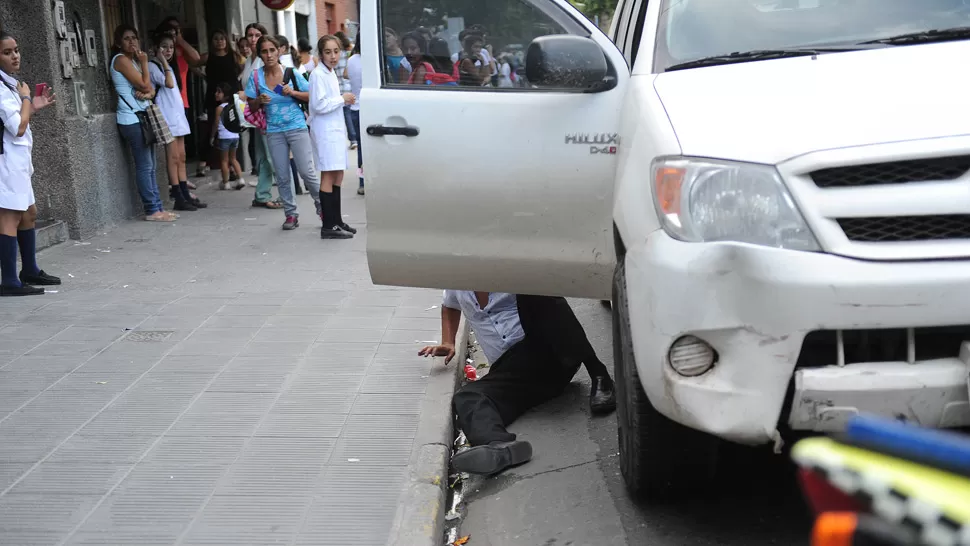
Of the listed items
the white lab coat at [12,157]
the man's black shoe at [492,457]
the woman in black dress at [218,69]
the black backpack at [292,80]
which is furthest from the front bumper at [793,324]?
the woman in black dress at [218,69]

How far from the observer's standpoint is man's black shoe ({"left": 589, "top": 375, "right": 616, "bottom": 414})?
16.6 ft

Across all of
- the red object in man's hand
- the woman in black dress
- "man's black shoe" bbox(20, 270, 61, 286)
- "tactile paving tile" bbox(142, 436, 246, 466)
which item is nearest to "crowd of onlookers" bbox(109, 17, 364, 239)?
the woman in black dress

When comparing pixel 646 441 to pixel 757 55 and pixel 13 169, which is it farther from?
pixel 13 169

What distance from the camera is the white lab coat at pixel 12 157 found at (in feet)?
Result: 22.8

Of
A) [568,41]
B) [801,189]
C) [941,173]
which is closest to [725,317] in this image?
[801,189]

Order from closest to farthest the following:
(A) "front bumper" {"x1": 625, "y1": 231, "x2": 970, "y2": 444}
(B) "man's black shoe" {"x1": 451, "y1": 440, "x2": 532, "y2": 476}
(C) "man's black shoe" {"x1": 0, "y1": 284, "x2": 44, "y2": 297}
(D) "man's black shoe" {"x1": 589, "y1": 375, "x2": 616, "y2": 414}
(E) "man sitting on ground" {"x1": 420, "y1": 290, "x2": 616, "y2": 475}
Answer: (A) "front bumper" {"x1": 625, "y1": 231, "x2": 970, "y2": 444}, (B) "man's black shoe" {"x1": 451, "y1": 440, "x2": 532, "y2": 476}, (E) "man sitting on ground" {"x1": 420, "y1": 290, "x2": 616, "y2": 475}, (D) "man's black shoe" {"x1": 589, "y1": 375, "x2": 616, "y2": 414}, (C) "man's black shoe" {"x1": 0, "y1": 284, "x2": 44, "y2": 297}

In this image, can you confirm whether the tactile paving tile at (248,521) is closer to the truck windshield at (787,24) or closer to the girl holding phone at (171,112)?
the truck windshield at (787,24)

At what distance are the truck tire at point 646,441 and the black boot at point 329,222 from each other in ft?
21.5

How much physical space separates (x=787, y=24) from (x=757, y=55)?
34cm

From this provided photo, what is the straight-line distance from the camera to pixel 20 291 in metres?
7.38

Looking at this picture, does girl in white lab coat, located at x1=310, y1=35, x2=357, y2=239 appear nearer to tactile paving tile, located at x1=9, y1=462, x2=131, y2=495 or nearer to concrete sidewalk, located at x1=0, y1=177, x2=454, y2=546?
concrete sidewalk, located at x1=0, y1=177, x2=454, y2=546

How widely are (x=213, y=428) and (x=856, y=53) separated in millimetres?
3061

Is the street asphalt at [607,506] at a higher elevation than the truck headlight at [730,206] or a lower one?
lower

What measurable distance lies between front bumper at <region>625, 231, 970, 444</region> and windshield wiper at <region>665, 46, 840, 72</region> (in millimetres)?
891
